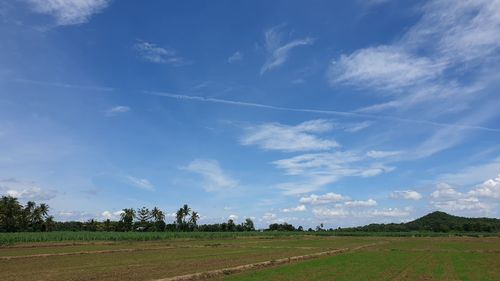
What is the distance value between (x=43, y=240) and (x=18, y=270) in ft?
137

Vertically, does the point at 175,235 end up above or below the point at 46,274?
above

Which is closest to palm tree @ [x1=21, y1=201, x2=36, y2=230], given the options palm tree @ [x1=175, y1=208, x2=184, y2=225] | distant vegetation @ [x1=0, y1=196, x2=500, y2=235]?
distant vegetation @ [x1=0, y1=196, x2=500, y2=235]

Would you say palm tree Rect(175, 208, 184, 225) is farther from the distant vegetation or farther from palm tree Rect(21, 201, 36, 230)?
palm tree Rect(21, 201, 36, 230)

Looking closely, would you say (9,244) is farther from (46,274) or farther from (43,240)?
(46,274)

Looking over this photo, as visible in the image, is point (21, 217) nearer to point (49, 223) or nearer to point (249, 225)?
point (49, 223)

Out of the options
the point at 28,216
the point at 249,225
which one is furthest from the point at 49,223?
the point at 249,225

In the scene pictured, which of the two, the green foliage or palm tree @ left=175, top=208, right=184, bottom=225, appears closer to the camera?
the green foliage

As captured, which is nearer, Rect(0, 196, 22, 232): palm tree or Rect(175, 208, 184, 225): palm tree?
Rect(0, 196, 22, 232): palm tree

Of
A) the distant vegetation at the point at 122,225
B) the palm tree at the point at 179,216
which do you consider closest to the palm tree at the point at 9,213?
the distant vegetation at the point at 122,225

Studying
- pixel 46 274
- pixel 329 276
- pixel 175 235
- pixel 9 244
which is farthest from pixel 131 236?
pixel 329 276

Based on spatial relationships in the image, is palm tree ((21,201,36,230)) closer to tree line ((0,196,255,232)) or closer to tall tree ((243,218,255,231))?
tree line ((0,196,255,232))

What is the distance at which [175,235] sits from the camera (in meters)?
92.5

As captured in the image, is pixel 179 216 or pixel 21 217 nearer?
pixel 21 217

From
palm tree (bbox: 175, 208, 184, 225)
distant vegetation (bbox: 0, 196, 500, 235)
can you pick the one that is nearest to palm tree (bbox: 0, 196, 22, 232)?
distant vegetation (bbox: 0, 196, 500, 235)
